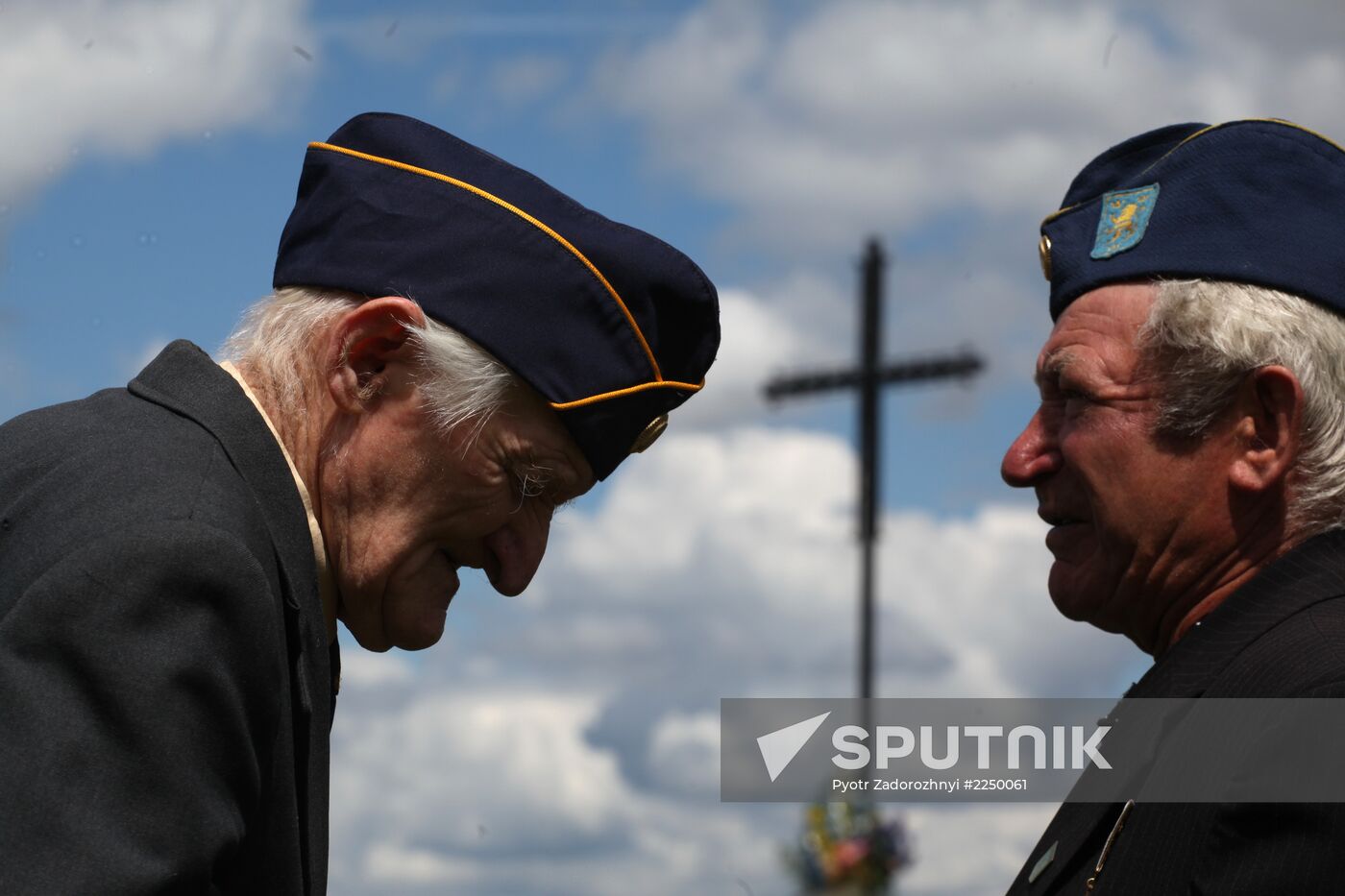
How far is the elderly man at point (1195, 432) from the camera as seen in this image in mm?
3182

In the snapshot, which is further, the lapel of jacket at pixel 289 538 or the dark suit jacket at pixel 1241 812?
the lapel of jacket at pixel 289 538

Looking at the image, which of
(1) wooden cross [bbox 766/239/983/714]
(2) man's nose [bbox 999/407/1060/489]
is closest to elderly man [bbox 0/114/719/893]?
(2) man's nose [bbox 999/407/1060/489]

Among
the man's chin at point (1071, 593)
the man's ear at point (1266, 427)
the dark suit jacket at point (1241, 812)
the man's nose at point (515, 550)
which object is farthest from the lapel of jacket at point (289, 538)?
the man's ear at point (1266, 427)

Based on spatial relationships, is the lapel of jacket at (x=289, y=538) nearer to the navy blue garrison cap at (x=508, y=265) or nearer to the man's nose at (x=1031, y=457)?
the navy blue garrison cap at (x=508, y=265)

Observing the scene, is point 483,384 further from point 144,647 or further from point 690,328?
point 144,647

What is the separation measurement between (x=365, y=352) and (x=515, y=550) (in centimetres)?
55

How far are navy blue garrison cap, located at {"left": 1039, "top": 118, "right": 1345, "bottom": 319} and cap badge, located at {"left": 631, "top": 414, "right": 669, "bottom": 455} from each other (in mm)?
1043

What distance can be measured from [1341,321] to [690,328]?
55.8 inches

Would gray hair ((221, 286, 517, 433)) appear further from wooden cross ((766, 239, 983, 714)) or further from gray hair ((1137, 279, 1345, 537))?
wooden cross ((766, 239, 983, 714))

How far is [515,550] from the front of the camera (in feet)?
10.8

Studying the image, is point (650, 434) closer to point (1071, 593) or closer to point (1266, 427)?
point (1071, 593)

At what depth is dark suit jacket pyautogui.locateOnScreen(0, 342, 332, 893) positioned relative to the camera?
219cm

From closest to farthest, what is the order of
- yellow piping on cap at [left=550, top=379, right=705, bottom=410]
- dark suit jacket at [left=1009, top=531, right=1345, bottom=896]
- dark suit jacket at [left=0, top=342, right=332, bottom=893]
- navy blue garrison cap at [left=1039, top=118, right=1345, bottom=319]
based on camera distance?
dark suit jacket at [left=0, top=342, right=332, bottom=893] < dark suit jacket at [left=1009, top=531, right=1345, bottom=896] < yellow piping on cap at [left=550, top=379, right=705, bottom=410] < navy blue garrison cap at [left=1039, top=118, right=1345, bottom=319]

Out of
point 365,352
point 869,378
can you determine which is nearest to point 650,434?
point 365,352
